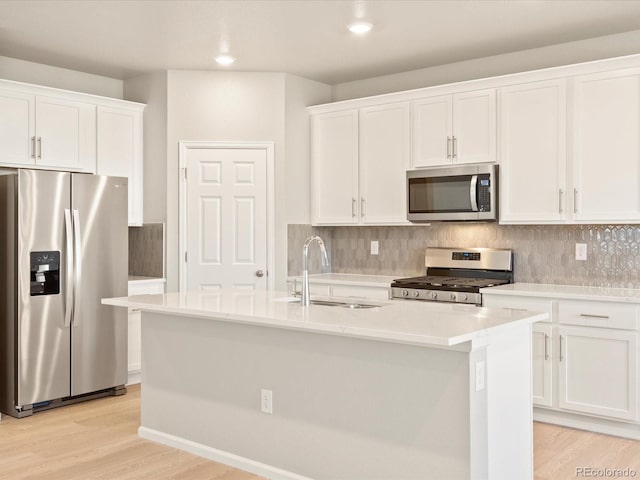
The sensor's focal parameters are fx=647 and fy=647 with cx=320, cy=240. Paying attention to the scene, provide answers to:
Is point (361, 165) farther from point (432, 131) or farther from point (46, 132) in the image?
point (46, 132)

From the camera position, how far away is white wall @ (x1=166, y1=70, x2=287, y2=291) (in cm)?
558

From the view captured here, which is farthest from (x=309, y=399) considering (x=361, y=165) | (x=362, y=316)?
(x=361, y=165)

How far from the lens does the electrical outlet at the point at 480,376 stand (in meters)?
2.70

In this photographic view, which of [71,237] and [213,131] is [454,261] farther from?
[71,237]

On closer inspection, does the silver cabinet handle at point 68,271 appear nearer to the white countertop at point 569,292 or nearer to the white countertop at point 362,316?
the white countertop at point 362,316

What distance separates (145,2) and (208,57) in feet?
4.10

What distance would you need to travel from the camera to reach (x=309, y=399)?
3225 millimetres

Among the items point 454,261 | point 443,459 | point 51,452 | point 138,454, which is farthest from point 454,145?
point 51,452

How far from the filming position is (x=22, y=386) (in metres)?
4.51

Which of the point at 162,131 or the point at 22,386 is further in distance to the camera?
the point at 162,131

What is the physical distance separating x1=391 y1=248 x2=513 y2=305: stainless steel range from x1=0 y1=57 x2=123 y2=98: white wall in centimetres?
313

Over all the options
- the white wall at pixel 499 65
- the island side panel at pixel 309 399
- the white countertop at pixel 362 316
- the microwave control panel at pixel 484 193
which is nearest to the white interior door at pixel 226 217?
the white wall at pixel 499 65

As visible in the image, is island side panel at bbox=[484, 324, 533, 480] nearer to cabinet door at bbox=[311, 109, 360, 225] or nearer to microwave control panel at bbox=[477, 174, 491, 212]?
microwave control panel at bbox=[477, 174, 491, 212]

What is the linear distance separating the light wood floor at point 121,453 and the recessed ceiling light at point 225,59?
9.22 feet
